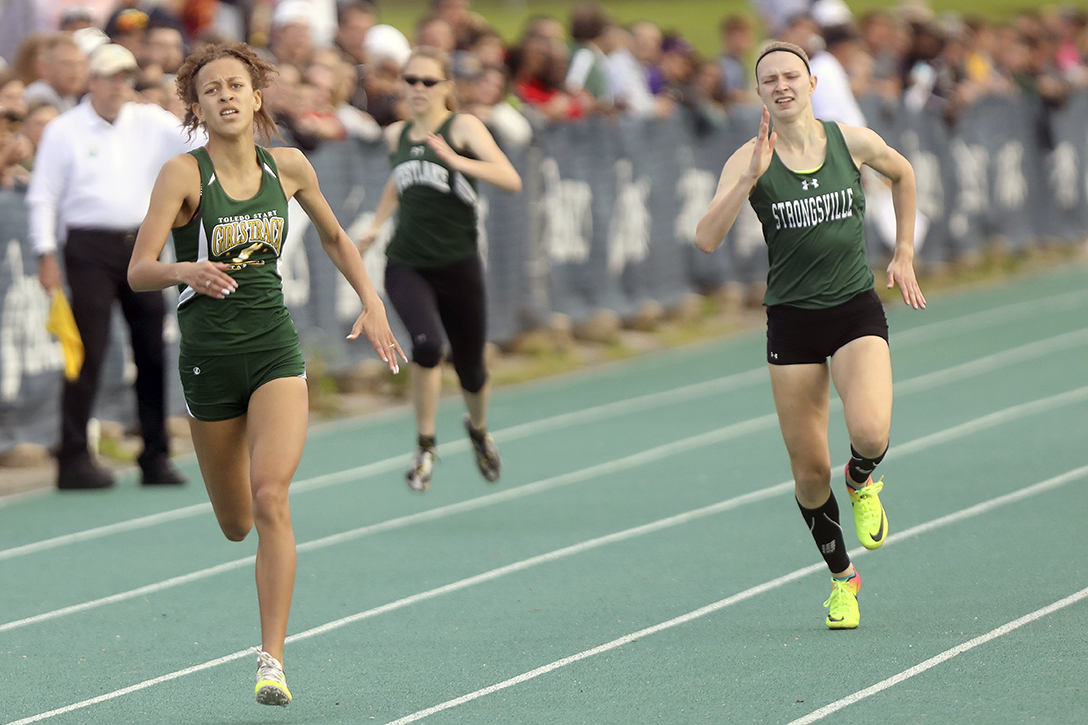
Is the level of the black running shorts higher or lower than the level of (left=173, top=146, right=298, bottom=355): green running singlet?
lower

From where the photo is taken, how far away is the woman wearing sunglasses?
8.96 meters

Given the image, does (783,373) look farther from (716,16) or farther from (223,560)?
(716,16)

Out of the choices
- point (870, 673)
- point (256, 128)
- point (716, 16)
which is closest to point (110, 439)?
point (256, 128)

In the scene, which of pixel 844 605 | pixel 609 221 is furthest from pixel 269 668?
pixel 609 221

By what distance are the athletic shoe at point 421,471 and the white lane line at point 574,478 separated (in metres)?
0.18

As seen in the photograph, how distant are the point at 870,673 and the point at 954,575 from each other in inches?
62.2

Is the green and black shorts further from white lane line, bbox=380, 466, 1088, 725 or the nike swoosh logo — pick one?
the nike swoosh logo

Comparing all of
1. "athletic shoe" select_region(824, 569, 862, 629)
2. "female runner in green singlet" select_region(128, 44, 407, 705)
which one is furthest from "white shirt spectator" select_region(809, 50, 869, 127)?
"female runner in green singlet" select_region(128, 44, 407, 705)

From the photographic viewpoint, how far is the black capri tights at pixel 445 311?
902 centimetres

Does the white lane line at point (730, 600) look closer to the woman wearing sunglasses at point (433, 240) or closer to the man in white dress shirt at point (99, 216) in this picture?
the woman wearing sunglasses at point (433, 240)

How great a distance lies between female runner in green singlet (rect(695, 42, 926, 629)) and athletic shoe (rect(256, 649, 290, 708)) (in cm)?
217

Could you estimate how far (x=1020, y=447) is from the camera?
10328 mm

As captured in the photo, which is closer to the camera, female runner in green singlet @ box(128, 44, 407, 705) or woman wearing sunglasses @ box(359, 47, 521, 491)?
female runner in green singlet @ box(128, 44, 407, 705)

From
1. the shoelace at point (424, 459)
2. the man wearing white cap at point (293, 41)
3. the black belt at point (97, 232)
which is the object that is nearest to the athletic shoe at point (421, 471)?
the shoelace at point (424, 459)
